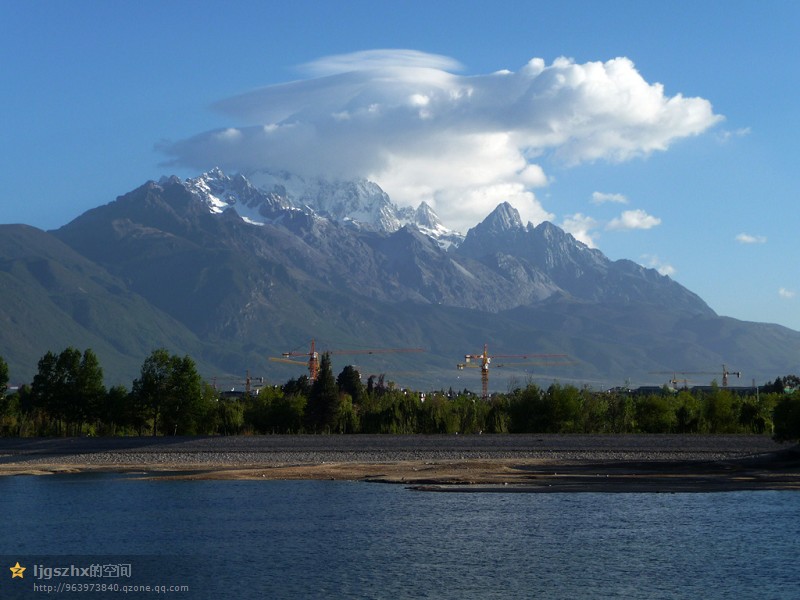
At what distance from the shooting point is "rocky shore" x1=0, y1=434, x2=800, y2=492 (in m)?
59.2

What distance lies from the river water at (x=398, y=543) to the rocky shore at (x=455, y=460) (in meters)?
4.11

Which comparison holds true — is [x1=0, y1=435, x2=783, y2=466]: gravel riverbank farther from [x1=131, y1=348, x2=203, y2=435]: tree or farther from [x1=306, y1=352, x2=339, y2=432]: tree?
[x1=306, y1=352, x2=339, y2=432]: tree

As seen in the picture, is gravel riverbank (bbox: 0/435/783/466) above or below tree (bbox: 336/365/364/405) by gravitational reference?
below

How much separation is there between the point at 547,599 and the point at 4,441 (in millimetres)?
60172

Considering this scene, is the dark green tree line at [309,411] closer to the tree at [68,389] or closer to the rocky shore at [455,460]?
the tree at [68,389]

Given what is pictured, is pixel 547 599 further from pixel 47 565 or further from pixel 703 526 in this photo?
pixel 47 565

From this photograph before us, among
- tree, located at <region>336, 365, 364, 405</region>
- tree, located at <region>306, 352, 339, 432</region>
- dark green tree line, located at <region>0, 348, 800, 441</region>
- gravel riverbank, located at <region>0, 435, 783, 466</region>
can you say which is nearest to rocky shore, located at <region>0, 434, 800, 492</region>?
gravel riverbank, located at <region>0, 435, 783, 466</region>

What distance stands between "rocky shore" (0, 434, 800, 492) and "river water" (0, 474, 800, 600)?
4106 mm

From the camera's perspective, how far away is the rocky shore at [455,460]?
59.2 meters

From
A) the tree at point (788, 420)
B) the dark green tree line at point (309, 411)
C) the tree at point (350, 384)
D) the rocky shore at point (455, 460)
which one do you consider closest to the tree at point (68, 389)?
the dark green tree line at point (309, 411)

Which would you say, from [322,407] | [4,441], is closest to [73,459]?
[4,441]

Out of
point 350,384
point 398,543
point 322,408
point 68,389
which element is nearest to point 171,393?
point 68,389

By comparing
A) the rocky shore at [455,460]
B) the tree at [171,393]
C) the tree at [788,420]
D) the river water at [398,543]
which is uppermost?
the tree at [171,393]

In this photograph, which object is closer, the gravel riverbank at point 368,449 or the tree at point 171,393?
the gravel riverbank at point 368,449
